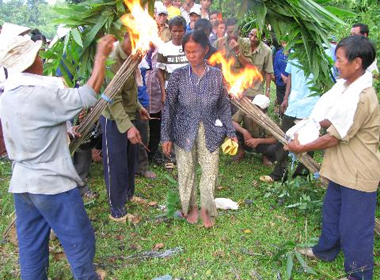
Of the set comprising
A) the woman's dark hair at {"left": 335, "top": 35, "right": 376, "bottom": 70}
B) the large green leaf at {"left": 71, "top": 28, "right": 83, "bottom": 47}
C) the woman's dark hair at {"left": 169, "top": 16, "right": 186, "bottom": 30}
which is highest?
the large green leaf at {"left": 71, "top": 28, "right": 83, "bottom": 47}

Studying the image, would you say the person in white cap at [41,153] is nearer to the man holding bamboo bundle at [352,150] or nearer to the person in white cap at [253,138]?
the man holding bamboo bundle at [352,150]

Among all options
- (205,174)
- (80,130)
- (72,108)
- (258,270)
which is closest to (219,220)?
(205,174)

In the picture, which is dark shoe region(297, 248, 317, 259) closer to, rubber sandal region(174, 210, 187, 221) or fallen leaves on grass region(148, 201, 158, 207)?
rubber sandal region(174, 210, 187, 221)

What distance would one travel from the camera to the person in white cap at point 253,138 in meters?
5.73

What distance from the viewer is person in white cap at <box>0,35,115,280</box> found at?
2424mm

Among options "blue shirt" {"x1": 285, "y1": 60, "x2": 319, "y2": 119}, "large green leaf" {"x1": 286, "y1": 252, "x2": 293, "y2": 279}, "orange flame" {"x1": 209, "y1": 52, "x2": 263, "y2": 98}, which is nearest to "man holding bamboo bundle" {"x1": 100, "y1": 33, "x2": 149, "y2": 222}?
"orange flame" {"x1": 209, "y1": 52, "x2": 263, "y2": 98}

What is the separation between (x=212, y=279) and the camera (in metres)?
3.22

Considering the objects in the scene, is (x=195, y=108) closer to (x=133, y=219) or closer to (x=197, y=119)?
(x=197, y=119)

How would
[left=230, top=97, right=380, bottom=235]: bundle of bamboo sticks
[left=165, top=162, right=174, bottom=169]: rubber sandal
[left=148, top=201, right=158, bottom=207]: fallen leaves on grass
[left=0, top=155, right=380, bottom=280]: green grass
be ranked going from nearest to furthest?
[left=0, top=155, right=380, bottom=280]: green grass → [left=230, top=97, right=380, bottom=235]: bundle of bamboo sticks → [left=148, top=201, right=158, bottom=207]: fallen leaves on grass → [left=165, top=162, right=174, bottom=169]: rubber sandal

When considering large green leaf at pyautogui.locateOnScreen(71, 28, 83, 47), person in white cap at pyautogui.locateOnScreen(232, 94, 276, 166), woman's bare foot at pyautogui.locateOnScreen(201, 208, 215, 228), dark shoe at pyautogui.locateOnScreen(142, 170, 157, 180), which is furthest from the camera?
person in white cap at pyautogui.locateOnScreen(232, 94, 276, 166)

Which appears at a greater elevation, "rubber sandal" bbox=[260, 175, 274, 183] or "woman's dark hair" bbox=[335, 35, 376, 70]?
"woman's dark hair" bbox=[335, 35, 376, 70]

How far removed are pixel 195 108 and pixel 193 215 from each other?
4.21 feet

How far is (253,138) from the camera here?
19.0ft

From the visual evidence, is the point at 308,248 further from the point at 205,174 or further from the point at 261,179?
the point at 261,179
